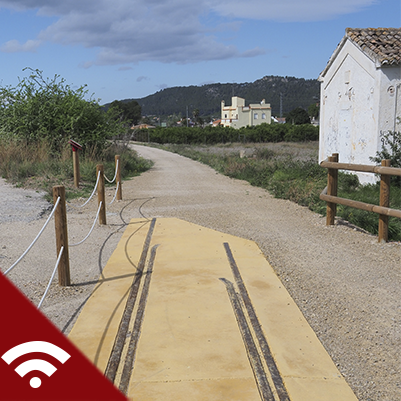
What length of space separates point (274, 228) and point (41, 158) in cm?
1108

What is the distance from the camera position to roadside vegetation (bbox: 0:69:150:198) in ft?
58.6

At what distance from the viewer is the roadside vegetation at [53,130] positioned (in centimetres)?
1786

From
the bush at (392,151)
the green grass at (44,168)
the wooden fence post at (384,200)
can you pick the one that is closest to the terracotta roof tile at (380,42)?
the bush at (392,151)

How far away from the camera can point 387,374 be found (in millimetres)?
4199

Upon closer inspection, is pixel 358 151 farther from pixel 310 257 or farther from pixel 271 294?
pixel 271 294

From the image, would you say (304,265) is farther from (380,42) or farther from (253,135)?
(253,135)

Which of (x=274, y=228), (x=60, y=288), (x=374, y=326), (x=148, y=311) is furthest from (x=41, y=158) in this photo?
(x=374, y=326)

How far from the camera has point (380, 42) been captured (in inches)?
651

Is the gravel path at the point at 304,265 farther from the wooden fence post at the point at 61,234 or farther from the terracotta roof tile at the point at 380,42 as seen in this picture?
the terracotta roof tile at the point at 380,42

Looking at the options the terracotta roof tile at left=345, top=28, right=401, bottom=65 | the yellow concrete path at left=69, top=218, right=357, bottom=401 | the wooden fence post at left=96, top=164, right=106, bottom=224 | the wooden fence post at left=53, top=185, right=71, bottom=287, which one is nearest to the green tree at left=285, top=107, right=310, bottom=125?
the terracotta roof tile at left=345, top=28, right=401, bottom=65

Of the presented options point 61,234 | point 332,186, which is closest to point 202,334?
point 61,234

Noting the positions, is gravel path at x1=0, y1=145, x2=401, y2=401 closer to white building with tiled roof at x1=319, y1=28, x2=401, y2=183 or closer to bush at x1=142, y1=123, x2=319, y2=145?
white building with tiled roof at x1=319, y1=28, x2=401, y2=183

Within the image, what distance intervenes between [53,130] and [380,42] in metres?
12.6

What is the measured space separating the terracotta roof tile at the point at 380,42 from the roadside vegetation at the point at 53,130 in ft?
32.5
